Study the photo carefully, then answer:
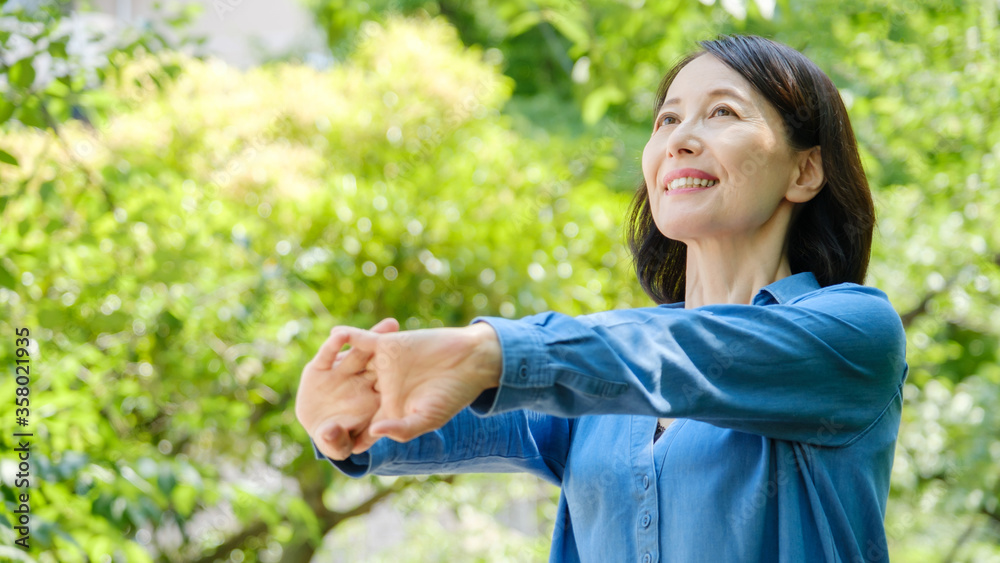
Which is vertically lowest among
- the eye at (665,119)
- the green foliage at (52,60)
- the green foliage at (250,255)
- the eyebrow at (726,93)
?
the green foliage at (250,255)

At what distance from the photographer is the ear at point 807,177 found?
0.85m

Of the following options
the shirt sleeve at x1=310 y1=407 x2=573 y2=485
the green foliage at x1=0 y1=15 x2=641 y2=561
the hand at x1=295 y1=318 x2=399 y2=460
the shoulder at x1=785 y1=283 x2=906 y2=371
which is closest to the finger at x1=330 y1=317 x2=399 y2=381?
the hand at x1=295 y1=318 x2=399 y2=460

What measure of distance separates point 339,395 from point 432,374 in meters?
0.12

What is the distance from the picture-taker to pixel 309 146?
2.63 m

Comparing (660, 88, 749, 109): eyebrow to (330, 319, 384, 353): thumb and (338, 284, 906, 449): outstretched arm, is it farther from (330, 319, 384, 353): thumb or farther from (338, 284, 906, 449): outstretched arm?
(330, 319, 384, 353): thumb

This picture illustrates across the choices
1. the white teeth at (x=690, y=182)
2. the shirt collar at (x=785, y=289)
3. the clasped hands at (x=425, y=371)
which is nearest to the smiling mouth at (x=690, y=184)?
the white teeth at (x=690, y=182)

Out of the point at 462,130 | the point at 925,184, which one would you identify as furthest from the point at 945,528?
the point at 462,130

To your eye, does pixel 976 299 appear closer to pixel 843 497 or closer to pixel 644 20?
pixel 644 20

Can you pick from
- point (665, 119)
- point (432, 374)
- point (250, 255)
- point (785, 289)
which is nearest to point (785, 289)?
point (785, 289)

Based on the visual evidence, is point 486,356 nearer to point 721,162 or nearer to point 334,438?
point 334,438

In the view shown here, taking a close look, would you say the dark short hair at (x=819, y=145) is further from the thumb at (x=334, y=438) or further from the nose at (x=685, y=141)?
the thumb at (x=334, y=438)

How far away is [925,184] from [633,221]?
2.30m

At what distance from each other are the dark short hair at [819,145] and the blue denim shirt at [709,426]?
2.4 inches

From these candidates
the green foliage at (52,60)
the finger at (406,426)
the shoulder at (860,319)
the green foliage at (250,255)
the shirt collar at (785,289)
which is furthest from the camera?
the green foliage at (250,255)
